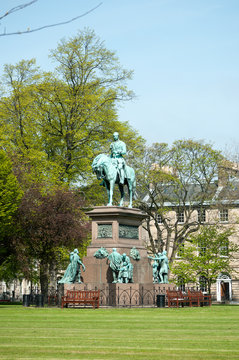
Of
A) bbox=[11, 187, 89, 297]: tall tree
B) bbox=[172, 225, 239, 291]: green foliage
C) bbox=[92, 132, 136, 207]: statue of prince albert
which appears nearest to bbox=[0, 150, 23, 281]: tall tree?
bbox=[11, 187, 89, 297]: tall tree

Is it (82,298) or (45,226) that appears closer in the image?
(82,298)

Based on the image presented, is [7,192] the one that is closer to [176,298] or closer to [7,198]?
[7,198]

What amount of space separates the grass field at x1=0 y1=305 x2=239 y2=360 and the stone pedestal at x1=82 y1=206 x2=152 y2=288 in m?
9.68

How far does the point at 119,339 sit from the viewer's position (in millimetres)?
13391

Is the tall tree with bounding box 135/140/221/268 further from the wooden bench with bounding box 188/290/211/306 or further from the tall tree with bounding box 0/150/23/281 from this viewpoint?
the wooden bench with bounding box 188/290/211/306

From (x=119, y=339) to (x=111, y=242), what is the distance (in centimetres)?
1603

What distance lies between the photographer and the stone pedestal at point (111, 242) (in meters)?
29.0

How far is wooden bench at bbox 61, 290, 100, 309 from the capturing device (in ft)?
88.9

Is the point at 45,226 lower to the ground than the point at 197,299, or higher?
higher

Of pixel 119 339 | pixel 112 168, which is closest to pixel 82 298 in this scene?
pixel 112 168

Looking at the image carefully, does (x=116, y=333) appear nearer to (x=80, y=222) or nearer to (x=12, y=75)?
(x=80, y=222)

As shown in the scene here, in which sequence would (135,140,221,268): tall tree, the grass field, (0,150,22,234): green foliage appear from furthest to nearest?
(135,140,221,268): tall tree < (0,150,22,234): green foliage < the grass field

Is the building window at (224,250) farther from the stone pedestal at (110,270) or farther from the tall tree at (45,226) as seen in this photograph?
the stone pedestal at (110,270)

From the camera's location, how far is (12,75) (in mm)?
47781
